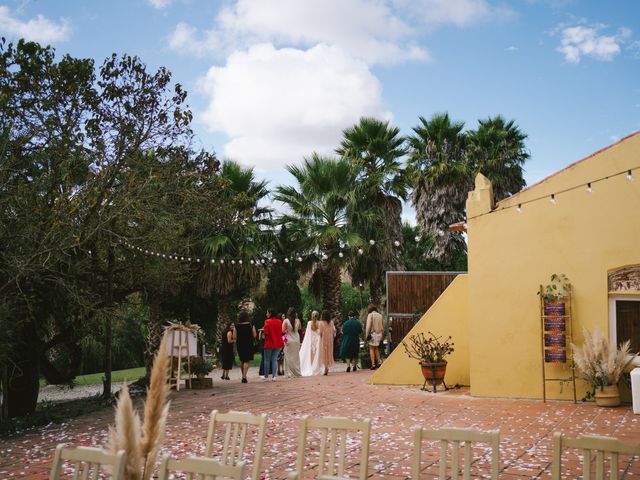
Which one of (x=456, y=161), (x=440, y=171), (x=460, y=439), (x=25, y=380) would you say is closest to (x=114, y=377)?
(x=25, y=380)

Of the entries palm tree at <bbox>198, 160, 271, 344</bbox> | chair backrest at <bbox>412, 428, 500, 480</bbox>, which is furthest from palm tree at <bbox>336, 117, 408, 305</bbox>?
chair backrest at <bbox>412, 428, 500, 480</bbox>

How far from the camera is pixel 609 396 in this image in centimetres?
1016

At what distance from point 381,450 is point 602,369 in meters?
4.97

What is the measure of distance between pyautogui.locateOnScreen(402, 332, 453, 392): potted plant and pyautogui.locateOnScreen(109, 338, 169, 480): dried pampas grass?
10.5m

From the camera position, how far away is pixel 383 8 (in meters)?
11.2

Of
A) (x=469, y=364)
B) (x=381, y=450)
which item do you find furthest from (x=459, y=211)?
(x=381, y=450)

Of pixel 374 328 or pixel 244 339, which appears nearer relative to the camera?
pixel 244 339

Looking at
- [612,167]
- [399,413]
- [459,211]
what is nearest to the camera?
[399,413]

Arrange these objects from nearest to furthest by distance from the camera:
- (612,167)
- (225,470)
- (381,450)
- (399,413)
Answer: (225,470), (381,450), (399,413), (612,167)

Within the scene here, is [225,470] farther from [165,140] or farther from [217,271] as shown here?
[217,271]

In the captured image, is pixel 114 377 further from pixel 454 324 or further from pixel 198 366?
pixel 454 324

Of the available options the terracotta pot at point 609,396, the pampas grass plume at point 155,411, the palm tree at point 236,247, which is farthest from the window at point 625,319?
the palm tree at point 236,247

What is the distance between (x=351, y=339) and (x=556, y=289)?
6812 millimetres

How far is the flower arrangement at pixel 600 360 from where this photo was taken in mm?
10133
